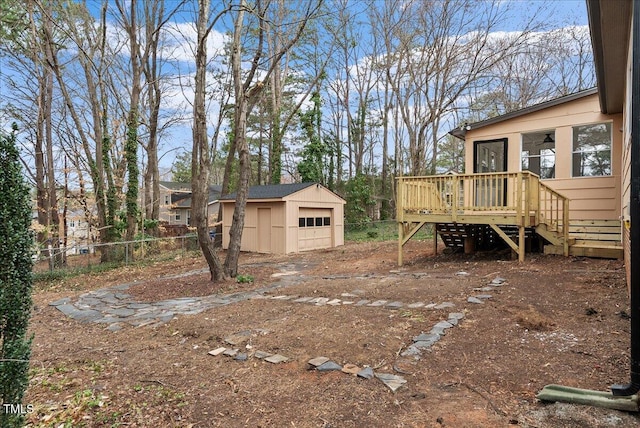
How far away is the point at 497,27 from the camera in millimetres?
15438

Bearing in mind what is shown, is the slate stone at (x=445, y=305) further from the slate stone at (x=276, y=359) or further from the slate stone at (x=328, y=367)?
the slate stone at (x=276, y=359)

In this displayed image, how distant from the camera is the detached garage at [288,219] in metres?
13.6

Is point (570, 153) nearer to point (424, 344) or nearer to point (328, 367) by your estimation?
point (424, 344)

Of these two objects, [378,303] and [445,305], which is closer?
[445,305]

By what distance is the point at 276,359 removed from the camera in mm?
3508

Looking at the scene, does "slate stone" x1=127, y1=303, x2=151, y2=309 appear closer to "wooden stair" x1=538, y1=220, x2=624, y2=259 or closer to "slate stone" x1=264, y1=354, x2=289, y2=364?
"slate stone" x1=264, y1=354, x2=289, y2=364

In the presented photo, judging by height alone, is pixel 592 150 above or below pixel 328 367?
above

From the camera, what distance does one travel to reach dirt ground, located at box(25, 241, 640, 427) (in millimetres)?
2541

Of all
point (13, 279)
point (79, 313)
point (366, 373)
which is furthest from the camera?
point (79, 313)

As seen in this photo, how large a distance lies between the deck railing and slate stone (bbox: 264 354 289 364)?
5.77 meters

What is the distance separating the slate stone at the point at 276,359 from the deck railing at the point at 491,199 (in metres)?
5.77

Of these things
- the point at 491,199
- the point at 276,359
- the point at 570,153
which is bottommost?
the point at 276,359

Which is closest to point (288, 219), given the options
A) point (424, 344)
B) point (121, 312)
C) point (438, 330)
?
point (121, 312)

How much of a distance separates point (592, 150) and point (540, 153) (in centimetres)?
106
